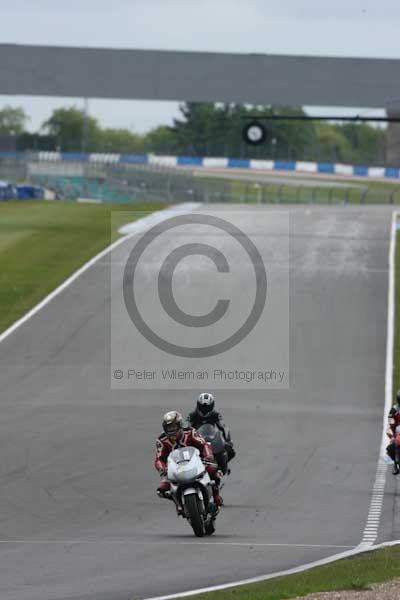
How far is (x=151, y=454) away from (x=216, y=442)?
459 cm

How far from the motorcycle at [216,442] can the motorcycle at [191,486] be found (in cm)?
186

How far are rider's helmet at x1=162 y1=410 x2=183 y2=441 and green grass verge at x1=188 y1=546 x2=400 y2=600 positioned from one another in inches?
108

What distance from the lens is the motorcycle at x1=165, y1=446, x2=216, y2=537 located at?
13.7 metres

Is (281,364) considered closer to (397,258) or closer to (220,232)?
(397,258)

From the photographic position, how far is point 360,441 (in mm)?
22594

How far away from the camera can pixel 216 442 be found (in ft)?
52.5

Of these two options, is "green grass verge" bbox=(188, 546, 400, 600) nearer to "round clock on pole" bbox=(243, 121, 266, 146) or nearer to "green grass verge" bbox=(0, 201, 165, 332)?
"green grass verge" bbox=(0, 201, 165, 332)

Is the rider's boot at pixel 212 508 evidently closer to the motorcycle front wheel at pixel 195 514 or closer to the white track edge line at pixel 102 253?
the motorcycle front wheel at pixel 195 514

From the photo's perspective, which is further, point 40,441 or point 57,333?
point 57,333

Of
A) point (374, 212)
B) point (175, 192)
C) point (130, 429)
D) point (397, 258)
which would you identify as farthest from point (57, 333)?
point (175, 192)

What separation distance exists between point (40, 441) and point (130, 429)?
1.93 meters

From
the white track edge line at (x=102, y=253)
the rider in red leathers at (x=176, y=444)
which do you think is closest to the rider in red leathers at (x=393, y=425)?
the rider in red leathers at (x=176, y=444)

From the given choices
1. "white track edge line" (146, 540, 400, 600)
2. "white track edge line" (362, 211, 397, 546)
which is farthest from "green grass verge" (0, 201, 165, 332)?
"white track edge line" (146, 540, 400, 600)

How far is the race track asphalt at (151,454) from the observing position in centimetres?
1232
